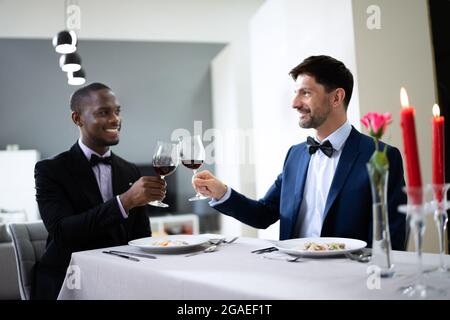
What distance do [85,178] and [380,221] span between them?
149cm

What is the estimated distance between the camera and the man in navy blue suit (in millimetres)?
1797

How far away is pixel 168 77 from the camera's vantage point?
7.99 metres

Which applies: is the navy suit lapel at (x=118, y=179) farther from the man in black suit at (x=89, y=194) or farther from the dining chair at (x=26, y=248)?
the dining chair at (x=26, y=248)

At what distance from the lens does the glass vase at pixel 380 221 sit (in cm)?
95

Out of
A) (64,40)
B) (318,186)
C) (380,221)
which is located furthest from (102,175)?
(64,40)

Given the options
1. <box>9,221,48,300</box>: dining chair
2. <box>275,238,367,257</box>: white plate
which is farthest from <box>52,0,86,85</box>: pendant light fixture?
<box>275,238,367,257</box>: white plate

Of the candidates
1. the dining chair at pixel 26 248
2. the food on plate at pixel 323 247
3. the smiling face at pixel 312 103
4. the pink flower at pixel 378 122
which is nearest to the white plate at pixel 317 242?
the food on plate at pixel 323 247

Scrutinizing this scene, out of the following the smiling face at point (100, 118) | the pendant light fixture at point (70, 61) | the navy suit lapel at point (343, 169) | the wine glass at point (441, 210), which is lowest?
the wine glass at point (441, 210)

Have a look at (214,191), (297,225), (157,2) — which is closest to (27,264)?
(214,191)

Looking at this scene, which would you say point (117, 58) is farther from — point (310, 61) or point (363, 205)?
point (363, 205)

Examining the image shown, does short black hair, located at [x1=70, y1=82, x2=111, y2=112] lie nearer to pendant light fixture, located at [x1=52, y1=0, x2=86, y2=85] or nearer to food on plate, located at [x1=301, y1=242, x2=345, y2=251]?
food on plate, located at [x1=301, y1=242, x2=345, y2=251]

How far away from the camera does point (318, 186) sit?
79.3 inches

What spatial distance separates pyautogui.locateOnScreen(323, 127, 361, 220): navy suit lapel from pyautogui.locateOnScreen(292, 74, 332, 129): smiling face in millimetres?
241
